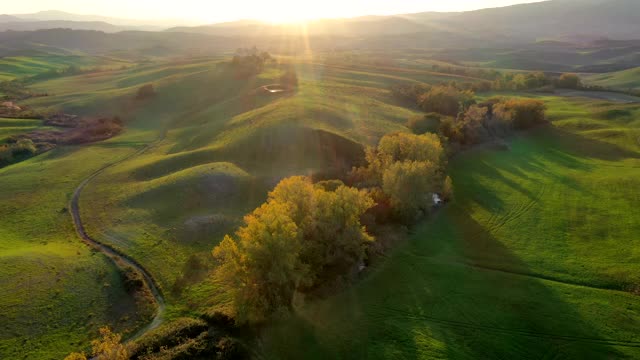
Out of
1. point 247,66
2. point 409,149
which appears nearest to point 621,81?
point 247,66

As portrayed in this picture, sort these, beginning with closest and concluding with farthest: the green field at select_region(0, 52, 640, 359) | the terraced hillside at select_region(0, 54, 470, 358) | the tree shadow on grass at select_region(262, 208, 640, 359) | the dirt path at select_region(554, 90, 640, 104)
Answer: the tree shadow on grass at select_region(262, 208, 640, 359)
the green field at select_region(0, 52, 640, 359)
the terraced hillside at select_region(0, 54, 470, 358)
the dirt path at select_region(554, 90, 640, 104)

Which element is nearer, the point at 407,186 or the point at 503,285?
the point at 503,285

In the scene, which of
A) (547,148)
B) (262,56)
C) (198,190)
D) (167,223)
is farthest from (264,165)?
(262,56)

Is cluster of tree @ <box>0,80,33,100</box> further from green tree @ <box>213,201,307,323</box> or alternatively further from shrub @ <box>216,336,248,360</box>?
shrub @ <box>216,336,248,360</box>

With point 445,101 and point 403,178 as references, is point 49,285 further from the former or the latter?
point 445,101

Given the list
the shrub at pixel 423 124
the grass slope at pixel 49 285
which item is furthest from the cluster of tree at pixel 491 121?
the grass slope at pixel 49 285

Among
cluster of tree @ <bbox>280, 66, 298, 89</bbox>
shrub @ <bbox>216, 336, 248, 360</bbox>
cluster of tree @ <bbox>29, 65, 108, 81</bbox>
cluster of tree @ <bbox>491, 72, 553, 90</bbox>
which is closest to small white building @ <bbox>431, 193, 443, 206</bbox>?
shrub @ <bbox>216, 336, 248, 360</bbox>
